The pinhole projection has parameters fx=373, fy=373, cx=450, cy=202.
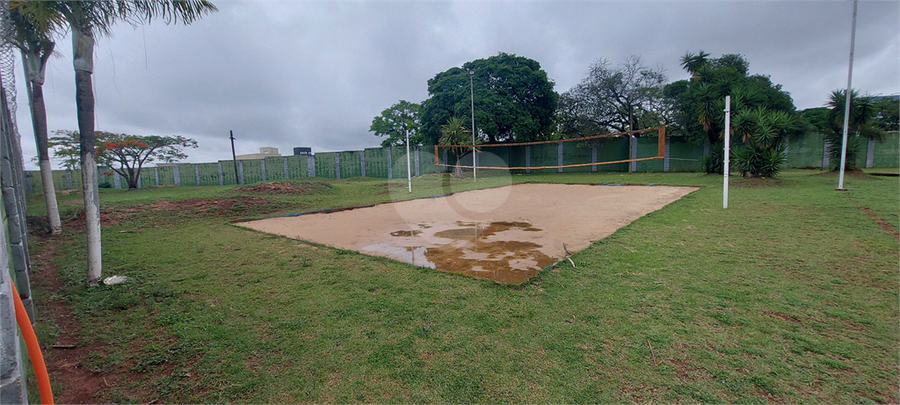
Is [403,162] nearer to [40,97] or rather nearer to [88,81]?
[40,97]

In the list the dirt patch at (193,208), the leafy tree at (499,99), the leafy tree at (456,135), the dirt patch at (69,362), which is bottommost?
the dirt patch at (69,362)

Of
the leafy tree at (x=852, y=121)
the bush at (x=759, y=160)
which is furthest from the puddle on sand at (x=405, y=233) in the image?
the leafy tree at (x=852, y=121)

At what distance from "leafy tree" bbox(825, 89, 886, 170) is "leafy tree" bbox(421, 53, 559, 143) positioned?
12.9 metres

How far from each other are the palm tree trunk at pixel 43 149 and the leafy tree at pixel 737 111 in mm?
17088

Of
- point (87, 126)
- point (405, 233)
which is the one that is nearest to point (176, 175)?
point (405, 233)

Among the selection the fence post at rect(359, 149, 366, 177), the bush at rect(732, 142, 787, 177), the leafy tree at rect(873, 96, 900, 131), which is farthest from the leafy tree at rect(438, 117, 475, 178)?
the leafy tree at rect(873, 96, 900, 131)

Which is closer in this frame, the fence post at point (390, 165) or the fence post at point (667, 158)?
the fence post at point (667, 158)

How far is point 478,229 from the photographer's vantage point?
248 inches

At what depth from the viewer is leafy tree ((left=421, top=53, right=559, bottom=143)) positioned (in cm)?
2219

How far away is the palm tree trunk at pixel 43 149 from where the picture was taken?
6.19 metres

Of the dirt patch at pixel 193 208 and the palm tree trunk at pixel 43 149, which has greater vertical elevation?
the palm tree trunk at pixel 43 149

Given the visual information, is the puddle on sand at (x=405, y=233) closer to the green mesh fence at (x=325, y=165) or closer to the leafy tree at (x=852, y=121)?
the leafy tree at (x=852, y=121)

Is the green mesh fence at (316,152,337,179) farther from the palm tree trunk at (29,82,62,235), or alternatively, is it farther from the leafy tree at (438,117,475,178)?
the palm tree trunk at (29,82,62,235)

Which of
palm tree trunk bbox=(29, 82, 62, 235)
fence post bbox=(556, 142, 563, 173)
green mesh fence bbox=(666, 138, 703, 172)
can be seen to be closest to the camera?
palm tree trunk bbox=(29, 82, 62, 235)
